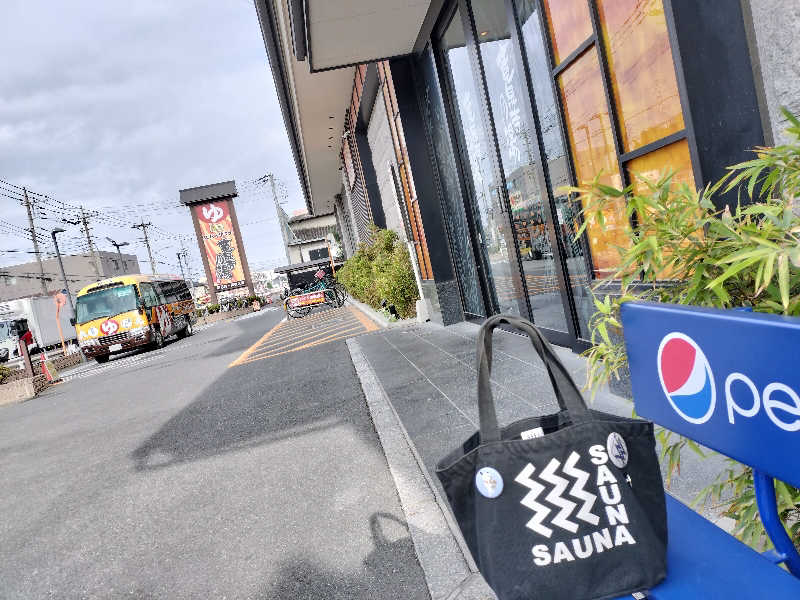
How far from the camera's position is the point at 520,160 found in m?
5.37

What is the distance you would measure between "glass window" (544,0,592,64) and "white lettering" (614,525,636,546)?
11.4 ft

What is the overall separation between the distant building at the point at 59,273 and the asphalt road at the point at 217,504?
63.2 meters

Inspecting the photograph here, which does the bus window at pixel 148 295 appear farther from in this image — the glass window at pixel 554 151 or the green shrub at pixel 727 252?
the green shrub at pixel 727 252

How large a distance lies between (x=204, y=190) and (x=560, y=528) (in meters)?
58.1

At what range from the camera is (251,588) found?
2.45 m

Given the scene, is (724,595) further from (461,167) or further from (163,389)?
(163,389)

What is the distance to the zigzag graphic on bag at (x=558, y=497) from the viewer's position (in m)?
1.07

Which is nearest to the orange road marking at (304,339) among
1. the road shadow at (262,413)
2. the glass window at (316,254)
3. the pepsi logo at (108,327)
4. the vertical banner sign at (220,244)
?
the road shadow at (262,413)

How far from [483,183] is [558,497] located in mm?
6078

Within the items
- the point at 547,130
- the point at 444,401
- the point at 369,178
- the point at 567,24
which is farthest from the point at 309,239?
the point at 567,24

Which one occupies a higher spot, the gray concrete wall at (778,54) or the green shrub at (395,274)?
the gray concrete wall at (778,54)

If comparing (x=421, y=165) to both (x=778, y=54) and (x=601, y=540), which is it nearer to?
(x=778, y=54)

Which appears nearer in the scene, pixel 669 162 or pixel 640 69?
pixel 669 162

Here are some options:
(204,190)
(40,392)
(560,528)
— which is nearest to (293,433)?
(560,528)
